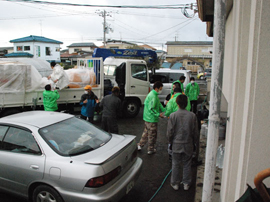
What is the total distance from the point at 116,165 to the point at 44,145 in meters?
1.08

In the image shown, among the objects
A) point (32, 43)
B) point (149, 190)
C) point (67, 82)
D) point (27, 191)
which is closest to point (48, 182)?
point (27, 191)

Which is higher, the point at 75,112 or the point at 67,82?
the point at 67,82

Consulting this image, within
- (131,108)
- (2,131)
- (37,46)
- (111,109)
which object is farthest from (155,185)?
(37,46)

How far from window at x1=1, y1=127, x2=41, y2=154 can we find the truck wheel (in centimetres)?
605

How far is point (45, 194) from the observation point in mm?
3248

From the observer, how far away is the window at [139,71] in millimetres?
9477

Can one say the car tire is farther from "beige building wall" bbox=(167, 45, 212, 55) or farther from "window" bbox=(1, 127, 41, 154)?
"beige building wall" bbox=(167, 45, 212, 55)

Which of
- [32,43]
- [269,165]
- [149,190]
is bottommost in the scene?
[149,190]

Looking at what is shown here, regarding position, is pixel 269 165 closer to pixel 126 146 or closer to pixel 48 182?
pixel 126 146

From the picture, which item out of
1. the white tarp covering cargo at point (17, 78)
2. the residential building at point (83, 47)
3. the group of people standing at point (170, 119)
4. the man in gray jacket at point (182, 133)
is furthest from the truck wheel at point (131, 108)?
the residential building at point (83, 47)

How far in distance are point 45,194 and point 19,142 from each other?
928mm

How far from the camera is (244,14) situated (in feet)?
8.09

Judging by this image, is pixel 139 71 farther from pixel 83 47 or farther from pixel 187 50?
pixel 83 47

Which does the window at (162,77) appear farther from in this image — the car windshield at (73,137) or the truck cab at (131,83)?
the car windshield at (73,137)
